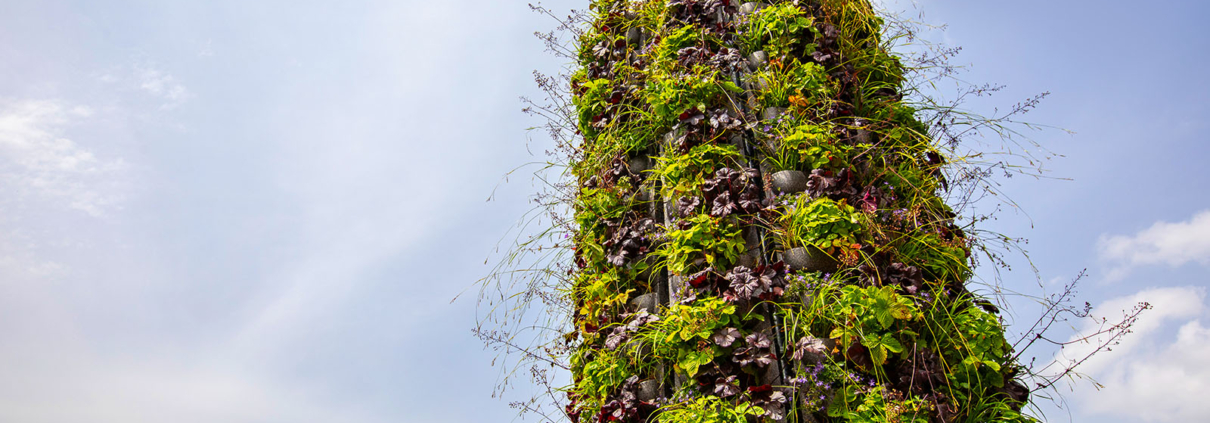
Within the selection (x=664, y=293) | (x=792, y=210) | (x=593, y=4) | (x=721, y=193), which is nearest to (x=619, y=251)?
(x=664, y=293)

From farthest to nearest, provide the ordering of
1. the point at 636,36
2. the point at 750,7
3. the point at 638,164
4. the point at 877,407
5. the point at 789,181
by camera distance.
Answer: the point at 636,36 → the point at 750,7 → the point at 638,164 → the point at 789,181 → the point at 877,407

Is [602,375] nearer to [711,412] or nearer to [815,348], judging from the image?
[711,412]

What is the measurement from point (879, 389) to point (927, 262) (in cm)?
72

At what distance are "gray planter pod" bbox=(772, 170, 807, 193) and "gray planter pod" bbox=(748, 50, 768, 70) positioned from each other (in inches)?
27.7

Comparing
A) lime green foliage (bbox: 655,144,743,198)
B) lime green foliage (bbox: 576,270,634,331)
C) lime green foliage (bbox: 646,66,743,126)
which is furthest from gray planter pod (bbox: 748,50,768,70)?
lime green foliage (bbox: 576,270,634,331)

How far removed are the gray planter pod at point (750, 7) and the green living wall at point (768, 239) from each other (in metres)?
0.02

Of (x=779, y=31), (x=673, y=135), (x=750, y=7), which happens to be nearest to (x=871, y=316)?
(x=673, y=135)

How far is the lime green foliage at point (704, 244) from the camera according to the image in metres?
2.68

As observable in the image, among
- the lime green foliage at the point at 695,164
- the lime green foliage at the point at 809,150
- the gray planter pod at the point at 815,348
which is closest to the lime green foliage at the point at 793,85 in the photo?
the lime green foliage at the point at 809,150

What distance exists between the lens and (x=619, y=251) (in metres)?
3.02

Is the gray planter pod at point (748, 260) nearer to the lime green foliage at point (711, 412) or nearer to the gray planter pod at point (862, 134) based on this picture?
the lime green foliage at point (711, 412)

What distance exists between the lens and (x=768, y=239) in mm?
2762

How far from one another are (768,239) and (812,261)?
0.67 feet

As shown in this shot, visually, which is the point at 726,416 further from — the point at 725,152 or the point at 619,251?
the point at 725,152
